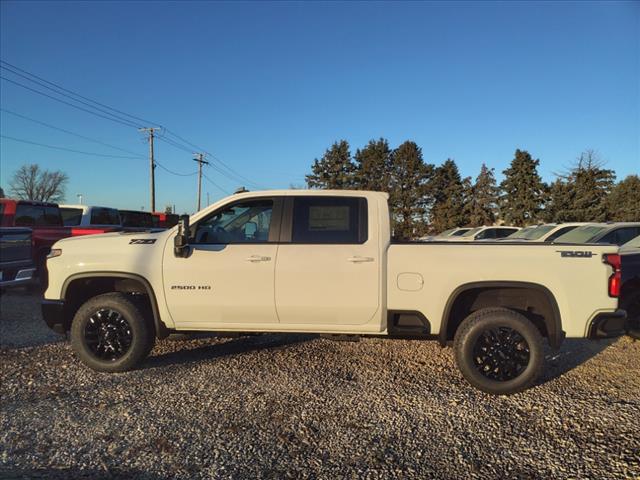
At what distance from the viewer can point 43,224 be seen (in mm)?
10711

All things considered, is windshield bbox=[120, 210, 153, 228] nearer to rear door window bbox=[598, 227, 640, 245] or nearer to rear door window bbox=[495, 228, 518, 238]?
rear door window bbox=[598, 227, 640, 245]

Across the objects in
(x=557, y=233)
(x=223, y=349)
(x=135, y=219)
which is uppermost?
(x=135, y=219)

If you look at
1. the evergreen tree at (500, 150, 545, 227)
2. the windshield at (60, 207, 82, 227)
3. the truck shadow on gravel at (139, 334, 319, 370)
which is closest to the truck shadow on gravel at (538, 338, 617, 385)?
the truck shadow on gravel at (139, 334, 319, 370)

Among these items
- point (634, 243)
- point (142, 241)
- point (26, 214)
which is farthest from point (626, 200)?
point (142, 241)

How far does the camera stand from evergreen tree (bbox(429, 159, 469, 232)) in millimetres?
46906

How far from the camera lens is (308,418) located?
11.7ft

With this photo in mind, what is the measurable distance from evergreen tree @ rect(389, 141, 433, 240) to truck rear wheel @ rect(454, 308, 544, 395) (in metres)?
43.9

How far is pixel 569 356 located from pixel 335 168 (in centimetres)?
A: 5067

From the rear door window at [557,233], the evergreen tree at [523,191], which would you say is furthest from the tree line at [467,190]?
the rear door window at [557,233]

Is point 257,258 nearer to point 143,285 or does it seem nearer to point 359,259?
point 359,259

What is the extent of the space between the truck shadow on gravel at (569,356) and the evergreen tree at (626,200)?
33682 millimetres

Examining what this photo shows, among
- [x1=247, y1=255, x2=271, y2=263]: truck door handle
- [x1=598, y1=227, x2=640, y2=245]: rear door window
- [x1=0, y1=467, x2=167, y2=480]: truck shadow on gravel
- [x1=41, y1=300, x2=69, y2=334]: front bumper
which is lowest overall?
[x1=0, y1=467, x2=167, y2=480]: truck shadow on gravel

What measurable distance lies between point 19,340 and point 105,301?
2.27 meters

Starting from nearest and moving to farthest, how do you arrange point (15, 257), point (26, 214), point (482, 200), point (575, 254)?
point (575, 254), point (15, 257), point (26, 214), point (482, 200)
